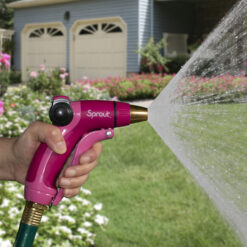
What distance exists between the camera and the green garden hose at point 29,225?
1.02 meters

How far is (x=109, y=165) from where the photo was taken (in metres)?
4.75

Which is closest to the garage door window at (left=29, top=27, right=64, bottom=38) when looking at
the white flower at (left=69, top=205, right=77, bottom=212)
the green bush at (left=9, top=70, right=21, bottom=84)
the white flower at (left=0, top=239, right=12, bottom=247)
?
the green bush at (left=9, top=70, right=21, bottom=84)

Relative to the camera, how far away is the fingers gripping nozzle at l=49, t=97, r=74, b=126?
960mm

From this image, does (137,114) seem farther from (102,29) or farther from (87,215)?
(102,29)

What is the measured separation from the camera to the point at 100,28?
50.0ft

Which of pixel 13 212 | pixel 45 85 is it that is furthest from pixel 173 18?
pixel 13 212

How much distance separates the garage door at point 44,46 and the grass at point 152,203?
39.8 feet

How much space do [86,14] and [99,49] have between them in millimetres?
1510

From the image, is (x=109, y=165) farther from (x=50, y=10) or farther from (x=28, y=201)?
(x=50, y=10)

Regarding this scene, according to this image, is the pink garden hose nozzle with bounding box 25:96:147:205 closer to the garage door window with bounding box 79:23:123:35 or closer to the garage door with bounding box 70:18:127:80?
the garage door with bounding box 70:18:127:80

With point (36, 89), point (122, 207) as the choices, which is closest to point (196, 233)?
point (122, 207)

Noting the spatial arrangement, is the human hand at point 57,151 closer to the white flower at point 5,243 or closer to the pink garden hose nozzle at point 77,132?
the pink garden hose nozzle at point 77,132

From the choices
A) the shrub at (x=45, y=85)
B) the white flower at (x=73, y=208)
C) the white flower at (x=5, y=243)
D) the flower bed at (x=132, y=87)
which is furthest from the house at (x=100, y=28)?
the white flower at (x=5, y=243)

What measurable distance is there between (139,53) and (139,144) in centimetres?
866
